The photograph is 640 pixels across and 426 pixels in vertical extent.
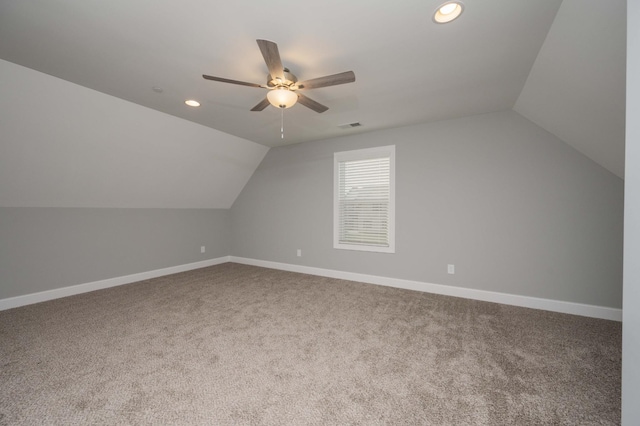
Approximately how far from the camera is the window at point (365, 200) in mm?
4047

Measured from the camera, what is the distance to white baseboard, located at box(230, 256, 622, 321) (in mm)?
2805

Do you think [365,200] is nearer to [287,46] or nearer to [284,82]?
[284,82]

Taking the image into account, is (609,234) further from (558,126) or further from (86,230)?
(86,230)

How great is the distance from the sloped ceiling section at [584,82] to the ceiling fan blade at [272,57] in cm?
187

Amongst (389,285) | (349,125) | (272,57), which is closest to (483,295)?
(389,285)

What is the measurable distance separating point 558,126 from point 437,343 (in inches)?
107

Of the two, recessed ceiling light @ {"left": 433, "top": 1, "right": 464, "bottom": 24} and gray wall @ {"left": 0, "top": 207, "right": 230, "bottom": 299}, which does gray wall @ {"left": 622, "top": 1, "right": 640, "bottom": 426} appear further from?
gray wall @ {"left": 0, "top": 207, "right": 230, "bottom": 299}

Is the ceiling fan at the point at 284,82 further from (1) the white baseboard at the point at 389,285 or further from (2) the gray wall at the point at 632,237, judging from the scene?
(1) the white baseboard at the point at 389,285

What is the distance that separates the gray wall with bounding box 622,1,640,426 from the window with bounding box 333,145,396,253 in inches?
115

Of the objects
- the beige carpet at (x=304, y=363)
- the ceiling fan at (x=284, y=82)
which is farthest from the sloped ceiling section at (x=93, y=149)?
the ceiling fan at (x=284, y=82)

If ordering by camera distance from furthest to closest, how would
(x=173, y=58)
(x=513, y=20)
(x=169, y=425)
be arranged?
(x=173, y=58) → (x=513, y=20) → (x=169, y=425)

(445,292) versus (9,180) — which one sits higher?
(9,180)

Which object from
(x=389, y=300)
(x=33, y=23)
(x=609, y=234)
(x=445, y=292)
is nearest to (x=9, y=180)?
(x=33, y=23)

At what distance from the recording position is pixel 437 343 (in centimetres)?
229
